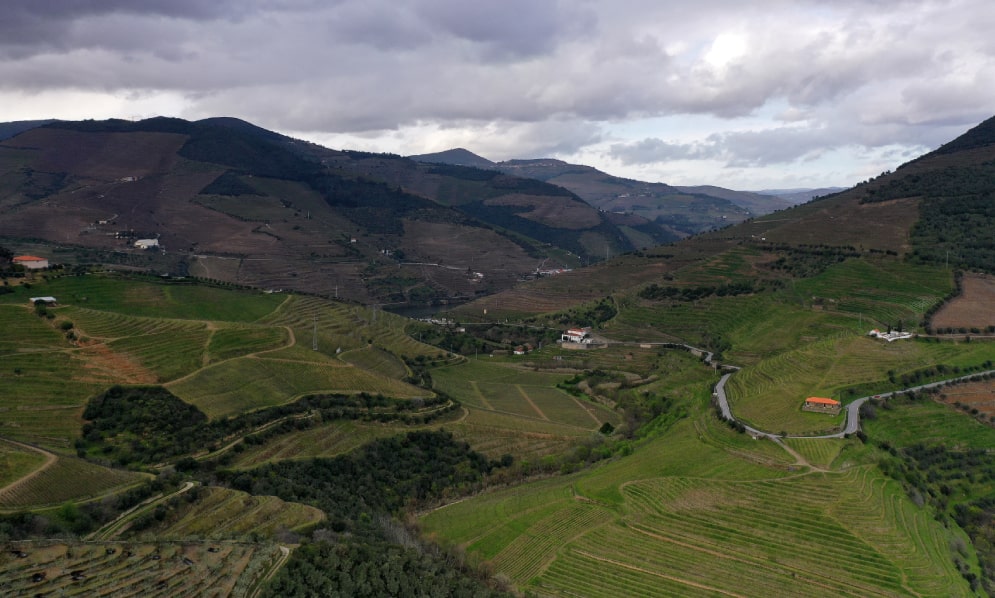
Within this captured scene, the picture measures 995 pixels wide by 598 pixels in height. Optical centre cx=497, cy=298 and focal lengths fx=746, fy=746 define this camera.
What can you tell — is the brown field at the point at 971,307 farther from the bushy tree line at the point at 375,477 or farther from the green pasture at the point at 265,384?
the green pasture at the point at 265,384

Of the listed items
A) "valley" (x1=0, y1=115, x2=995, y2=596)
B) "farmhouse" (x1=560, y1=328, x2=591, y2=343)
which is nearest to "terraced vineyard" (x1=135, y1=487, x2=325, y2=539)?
"valley" (x1=0, y1=115, x2=995, y2=596)

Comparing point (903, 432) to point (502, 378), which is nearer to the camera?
point (903, 432)

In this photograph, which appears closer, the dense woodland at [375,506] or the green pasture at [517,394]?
the dense woodland at [375,506]

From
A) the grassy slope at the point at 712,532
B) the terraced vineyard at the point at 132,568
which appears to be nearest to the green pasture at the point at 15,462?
the terraced vineyard at the point at 132,568

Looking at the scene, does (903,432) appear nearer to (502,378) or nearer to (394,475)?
(394,475)

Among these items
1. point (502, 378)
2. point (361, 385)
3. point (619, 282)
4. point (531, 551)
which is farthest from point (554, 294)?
point (531, 551)
